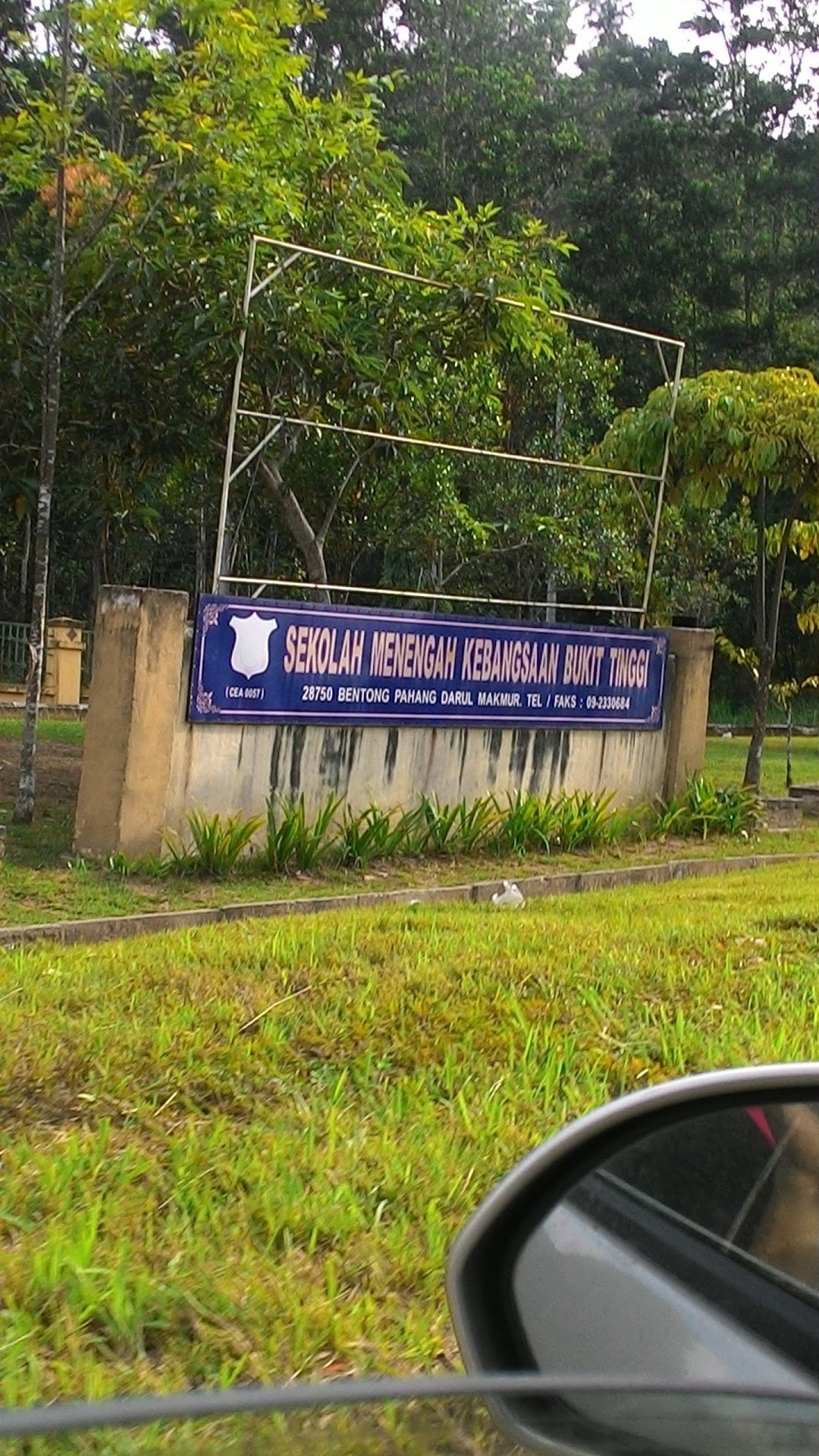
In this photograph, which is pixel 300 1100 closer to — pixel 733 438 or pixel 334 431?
pixel 334 431

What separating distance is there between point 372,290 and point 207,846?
490cm

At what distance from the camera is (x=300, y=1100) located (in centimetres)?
380

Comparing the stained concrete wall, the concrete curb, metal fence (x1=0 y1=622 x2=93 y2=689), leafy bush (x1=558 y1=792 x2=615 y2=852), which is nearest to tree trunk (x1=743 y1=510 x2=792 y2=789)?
the stained concrete wall

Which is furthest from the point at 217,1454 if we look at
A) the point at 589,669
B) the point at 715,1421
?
the point at 589,669

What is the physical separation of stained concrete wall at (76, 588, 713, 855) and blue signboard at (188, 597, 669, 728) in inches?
4.5

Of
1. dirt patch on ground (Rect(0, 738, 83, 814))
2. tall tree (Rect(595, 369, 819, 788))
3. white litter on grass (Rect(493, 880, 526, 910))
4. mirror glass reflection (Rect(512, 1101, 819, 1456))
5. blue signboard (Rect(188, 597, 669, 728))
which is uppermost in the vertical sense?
tall tree (Rect(595, 369, 819, 788))

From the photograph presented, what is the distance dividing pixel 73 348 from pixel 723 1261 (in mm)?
10687

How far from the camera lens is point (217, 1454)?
108 centimetres

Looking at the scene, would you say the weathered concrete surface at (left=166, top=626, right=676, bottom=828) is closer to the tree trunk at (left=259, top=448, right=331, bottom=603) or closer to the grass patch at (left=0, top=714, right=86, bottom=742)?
the tree trunk at (left=259, top=448, right=331, bottom=603)

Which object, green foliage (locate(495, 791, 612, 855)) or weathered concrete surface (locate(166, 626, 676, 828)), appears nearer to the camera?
weathered concrete surface (locate(166, 626, 676, 828))

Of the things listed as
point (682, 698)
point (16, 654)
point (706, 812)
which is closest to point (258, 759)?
point (706, 812)

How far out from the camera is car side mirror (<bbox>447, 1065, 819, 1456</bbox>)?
139cm

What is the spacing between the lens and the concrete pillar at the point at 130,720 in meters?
8.61

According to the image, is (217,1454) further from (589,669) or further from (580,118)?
(580,118)
